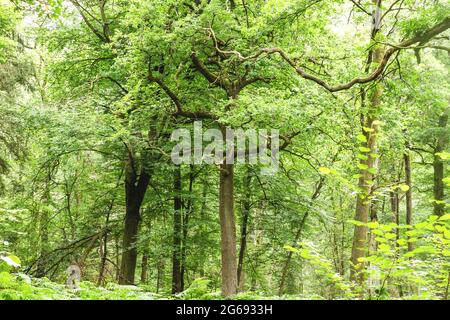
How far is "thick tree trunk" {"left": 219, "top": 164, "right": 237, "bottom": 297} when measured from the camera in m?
11.5

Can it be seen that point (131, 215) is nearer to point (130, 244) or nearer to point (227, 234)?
point (130, 244)

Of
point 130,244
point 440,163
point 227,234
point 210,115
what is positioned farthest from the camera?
point 440,163

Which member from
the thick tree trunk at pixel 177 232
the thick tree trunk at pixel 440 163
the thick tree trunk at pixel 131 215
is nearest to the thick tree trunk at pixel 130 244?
the thick tree trunk at pixel 131 215

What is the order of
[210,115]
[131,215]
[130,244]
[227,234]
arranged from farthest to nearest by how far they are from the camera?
[131,215]
[130,244]
[210,115]
[227,234]

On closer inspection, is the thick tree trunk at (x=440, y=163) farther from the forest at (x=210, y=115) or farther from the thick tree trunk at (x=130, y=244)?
the thick tree trunk at (x=130, y=244)

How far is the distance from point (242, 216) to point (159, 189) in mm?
3286

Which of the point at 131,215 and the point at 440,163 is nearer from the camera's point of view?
the point at 131,215

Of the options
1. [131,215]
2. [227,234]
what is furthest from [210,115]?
[131,215]

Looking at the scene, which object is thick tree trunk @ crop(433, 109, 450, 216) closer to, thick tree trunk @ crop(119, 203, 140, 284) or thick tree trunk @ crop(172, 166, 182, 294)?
thick tree trunk @ crop(172, 166, 182, 294)

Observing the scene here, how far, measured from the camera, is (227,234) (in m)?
11.6

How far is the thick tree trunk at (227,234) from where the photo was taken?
11.5 metres
